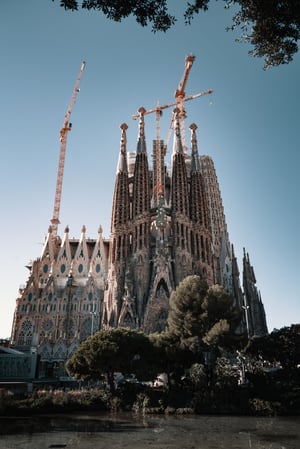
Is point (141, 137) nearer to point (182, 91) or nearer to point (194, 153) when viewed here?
point (194, 153)

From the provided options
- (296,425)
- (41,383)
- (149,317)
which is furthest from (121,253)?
(296,425)

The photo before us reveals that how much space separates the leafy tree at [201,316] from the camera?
22.7 metres

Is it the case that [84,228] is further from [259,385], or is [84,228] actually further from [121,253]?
[259,385]

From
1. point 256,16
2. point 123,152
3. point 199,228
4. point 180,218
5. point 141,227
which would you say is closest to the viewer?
point 256,16

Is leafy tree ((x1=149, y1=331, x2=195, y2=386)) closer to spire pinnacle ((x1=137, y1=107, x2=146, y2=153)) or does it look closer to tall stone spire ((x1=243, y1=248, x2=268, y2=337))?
tall stone spire ((x1=243, y1=248, x2=268, y2=337))

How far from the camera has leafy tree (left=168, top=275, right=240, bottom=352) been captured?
22.7 m

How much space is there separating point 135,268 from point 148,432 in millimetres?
31566

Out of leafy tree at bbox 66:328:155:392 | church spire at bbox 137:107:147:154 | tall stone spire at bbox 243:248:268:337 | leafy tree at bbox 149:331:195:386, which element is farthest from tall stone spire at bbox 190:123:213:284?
leafy tree at bbox 66:328:155:392

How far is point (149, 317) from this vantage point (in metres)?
40.2

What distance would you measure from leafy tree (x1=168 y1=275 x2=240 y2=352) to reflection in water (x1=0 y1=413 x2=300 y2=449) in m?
5.38

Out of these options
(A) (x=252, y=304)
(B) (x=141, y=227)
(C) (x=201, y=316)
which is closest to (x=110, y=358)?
(C) (x=201, y=316)

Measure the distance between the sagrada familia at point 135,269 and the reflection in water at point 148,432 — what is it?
2178 centimetres

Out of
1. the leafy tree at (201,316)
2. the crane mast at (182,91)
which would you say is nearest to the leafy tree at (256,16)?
the leafy tree at (201,316)

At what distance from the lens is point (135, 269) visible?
45.1 m
